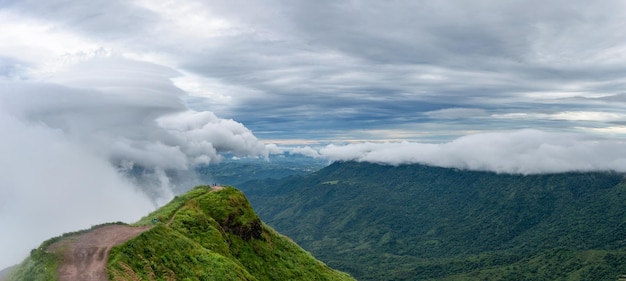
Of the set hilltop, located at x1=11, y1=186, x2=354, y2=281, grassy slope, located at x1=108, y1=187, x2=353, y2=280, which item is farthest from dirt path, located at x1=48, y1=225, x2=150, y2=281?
grassy slope, located at x1=108, y1=187, x2=353, y2=280

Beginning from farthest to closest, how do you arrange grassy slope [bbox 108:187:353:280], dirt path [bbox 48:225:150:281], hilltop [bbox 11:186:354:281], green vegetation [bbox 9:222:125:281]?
grassy slope [bbox 108:187:353:280] < hilltop [bbox 11:186:354:281] < green vegetation [bbox 9:222:125:281] < dirt path [bbox 48:225:150:281]

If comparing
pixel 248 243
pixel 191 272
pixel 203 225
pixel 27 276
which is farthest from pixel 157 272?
pixel 248 243

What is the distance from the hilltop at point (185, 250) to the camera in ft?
218

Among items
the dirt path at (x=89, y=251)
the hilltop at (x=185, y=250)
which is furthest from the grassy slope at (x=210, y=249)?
the dirt path at (x=89, y=251)

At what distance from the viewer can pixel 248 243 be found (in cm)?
11075

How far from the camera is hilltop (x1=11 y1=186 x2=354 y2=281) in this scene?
66.4 metres

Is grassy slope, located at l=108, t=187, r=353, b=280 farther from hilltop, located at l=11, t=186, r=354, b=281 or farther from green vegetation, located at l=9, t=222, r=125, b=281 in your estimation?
green vegetation, located at l=9, t=222, r=125, b=281

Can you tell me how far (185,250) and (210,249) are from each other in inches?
427

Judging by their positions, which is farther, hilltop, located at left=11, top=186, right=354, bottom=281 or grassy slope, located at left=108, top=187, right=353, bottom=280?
grassy slope, located at left=108, top=187, right=353, bottom=280

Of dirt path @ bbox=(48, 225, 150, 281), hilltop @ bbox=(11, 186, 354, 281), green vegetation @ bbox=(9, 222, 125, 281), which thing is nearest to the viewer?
dirt path @ bbox=(48, 225, 150, 281)

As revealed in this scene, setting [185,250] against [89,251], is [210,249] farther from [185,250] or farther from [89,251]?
[89,251]

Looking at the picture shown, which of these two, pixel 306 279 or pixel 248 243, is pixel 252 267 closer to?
pixel 248 243

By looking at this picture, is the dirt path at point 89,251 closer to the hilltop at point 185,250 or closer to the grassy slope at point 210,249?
the hilltop at point 185,250

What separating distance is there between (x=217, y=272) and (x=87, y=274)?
79.4 ft
